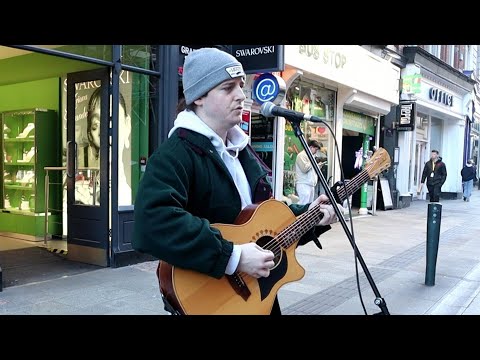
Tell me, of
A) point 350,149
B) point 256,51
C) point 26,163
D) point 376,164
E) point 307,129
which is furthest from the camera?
point 350,149

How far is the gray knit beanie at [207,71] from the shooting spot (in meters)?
1.93

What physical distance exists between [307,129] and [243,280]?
962cm

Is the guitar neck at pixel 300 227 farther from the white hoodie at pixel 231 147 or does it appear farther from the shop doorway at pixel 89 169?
the shop doorway at pixel 89 169

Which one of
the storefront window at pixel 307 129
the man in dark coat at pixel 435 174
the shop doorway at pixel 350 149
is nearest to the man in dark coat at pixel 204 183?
the storefront window at pixel 307 129

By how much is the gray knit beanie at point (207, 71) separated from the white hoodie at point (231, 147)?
0.35ft

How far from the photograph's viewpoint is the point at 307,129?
11.3 metres

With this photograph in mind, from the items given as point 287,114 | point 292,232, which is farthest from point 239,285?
point 287,114

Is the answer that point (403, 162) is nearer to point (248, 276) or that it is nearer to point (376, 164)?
point (376, 164)

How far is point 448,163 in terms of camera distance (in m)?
20.9

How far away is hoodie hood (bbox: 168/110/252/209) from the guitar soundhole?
181 mm
